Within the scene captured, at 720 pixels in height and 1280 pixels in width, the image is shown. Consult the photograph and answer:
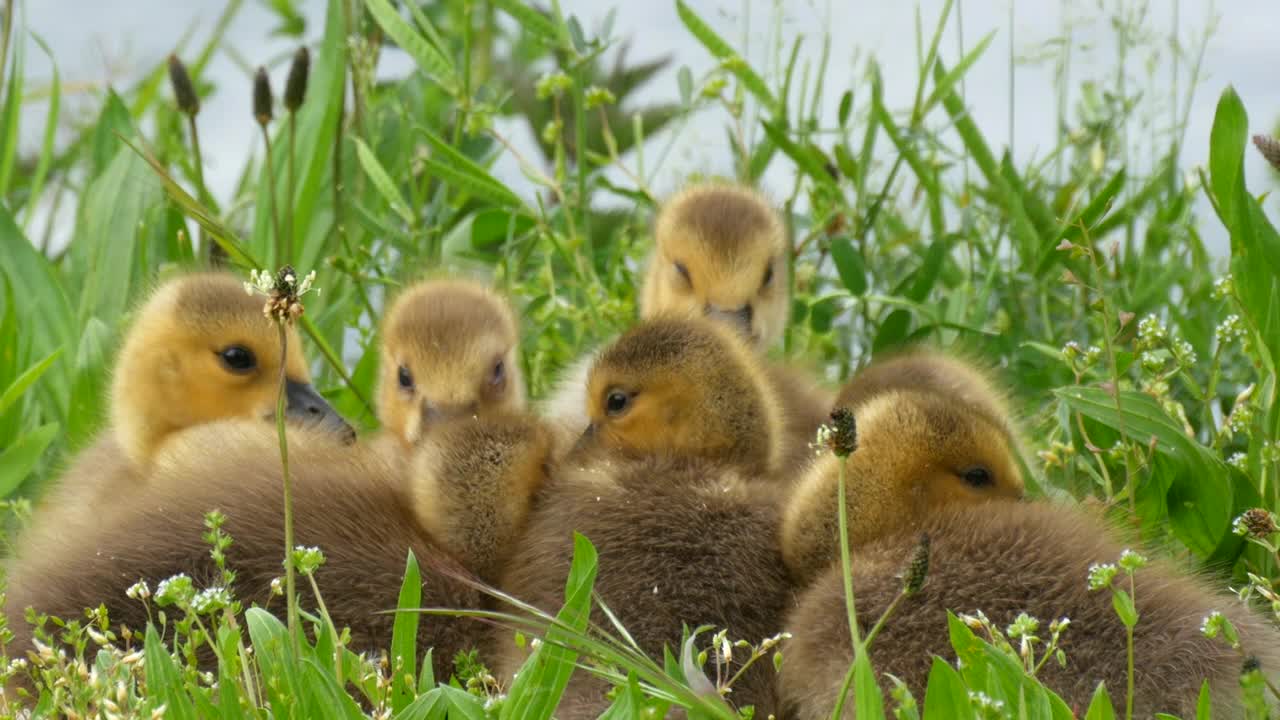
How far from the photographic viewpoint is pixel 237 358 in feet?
12.1

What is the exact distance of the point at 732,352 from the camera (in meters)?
3.06

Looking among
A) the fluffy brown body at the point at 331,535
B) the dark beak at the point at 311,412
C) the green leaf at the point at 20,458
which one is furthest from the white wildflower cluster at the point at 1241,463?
the green leaf at the point at 20,458

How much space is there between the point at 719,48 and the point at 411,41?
0.82 meters

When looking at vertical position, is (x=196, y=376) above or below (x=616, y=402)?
below

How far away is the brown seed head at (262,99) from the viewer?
3.98 meters

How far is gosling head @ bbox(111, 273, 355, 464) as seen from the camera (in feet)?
12.0

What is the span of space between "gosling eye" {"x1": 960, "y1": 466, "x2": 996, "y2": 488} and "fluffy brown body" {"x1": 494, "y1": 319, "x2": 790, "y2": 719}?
0.29m

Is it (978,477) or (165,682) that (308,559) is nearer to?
(165,682)

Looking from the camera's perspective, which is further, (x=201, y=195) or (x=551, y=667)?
(x=201, y=195)

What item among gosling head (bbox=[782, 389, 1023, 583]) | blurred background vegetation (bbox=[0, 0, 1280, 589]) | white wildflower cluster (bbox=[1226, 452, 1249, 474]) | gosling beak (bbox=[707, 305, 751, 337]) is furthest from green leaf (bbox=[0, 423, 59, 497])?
white wildflower cluster (bbox=[1226, 452, 1249, 474])

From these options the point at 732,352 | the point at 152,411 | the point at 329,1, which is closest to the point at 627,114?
the point at 329,1

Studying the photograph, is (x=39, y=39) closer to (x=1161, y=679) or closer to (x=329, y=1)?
(x=329, y=1)

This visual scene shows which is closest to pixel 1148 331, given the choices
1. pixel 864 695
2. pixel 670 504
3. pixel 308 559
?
pixel 670 504

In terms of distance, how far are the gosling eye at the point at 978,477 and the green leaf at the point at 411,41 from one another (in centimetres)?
192
